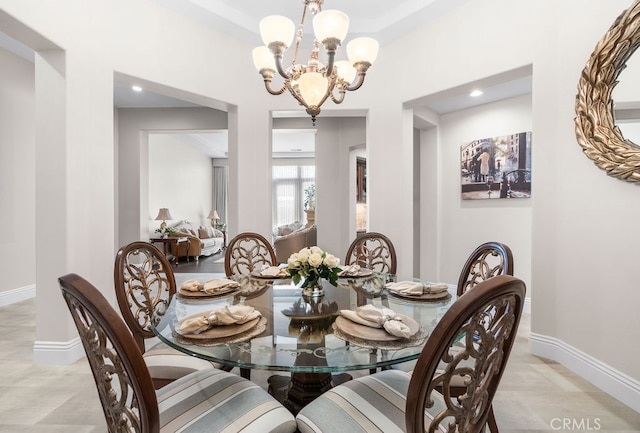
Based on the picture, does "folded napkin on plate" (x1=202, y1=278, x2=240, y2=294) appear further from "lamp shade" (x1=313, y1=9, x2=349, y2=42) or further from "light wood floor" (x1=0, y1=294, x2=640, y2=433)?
"lamp shade" (x1=313, y1=9, x2=349, y2=42)

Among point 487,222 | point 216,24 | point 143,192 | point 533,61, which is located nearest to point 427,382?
point 533,61

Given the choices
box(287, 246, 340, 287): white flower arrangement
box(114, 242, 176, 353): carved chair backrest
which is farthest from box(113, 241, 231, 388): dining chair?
box(287, 246, 340, 287): white flower arrangement

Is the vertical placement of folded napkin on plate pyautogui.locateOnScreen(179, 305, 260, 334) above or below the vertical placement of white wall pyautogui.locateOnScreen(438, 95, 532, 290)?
below

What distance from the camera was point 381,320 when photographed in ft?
→ 3.75

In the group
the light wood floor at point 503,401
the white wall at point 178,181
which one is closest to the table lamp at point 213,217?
the white wall at point 178,181

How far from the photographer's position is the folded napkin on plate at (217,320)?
1121 mm

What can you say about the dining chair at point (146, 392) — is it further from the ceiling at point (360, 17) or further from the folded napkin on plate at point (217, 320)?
the ceiling at point (360, 17)

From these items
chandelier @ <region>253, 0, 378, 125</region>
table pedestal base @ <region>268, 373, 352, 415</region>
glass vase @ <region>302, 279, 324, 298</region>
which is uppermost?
chandelier @ <region>253, 0, 378, 125</region>

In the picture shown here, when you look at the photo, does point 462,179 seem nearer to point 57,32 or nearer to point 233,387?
point 233,387

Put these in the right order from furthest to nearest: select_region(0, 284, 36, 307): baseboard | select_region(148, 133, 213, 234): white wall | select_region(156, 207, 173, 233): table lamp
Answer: select_region(148, 133, 213, 234): white wall, select_region(156, 207, 173, 233): table lamp, select_region(0, 284, 36, 307): baseboard

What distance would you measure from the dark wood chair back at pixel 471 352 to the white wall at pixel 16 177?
4.95m

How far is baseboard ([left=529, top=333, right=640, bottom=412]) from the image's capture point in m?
1.88

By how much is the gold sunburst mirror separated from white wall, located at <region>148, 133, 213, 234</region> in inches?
289

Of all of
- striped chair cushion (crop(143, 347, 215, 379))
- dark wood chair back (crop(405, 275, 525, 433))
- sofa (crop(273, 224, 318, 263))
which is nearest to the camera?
dark wood chair back (crop(405, 275, 525, 433))
